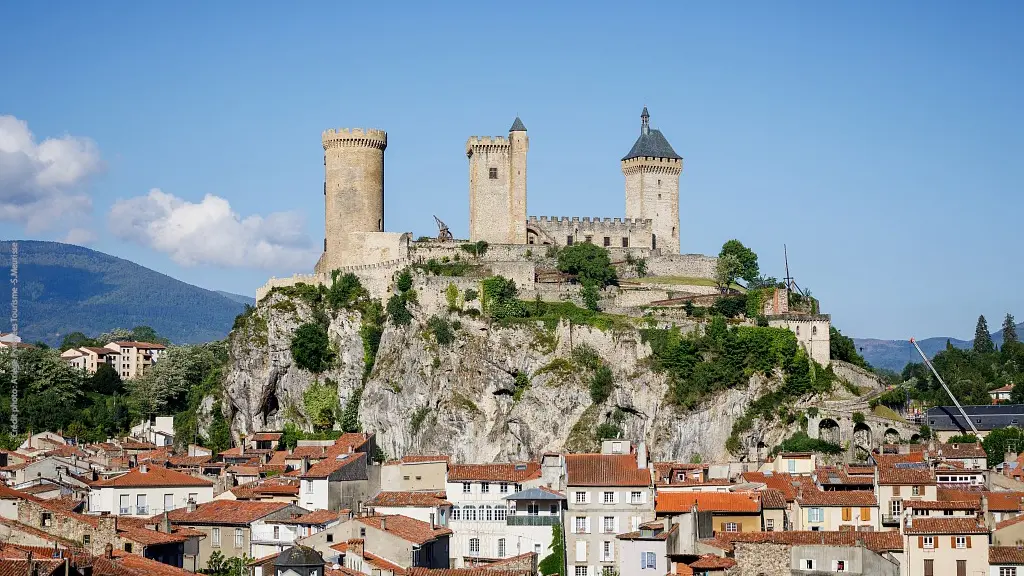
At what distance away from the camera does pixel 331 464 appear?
229 feet

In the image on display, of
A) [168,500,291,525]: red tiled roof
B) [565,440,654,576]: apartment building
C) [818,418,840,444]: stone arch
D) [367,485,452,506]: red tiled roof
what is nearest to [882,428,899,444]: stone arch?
[818,418,840,444]: stone arch

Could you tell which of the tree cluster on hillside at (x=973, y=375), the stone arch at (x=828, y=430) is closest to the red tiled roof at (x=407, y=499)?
the stone arch at (x=828, y=430)

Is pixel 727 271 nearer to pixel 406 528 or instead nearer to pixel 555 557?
pixel 555 557

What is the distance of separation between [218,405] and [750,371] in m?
35.9

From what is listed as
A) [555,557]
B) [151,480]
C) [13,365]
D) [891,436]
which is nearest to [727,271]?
[891,436]

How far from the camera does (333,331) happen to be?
10625cm

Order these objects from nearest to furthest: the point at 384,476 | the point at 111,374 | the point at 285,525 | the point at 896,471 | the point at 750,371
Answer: the point at 285,525
the point at 896,471
the point at 384,476
the point at 750,371
the point at 111,374

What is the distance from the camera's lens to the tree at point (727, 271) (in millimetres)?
108375

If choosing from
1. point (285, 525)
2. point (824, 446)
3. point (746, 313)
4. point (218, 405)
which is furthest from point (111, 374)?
point (285, 525)

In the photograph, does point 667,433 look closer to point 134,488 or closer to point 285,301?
point 285,301

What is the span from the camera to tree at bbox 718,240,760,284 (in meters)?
110

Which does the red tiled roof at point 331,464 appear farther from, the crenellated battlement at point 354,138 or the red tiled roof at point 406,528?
the crenellated battlement at point 354,138

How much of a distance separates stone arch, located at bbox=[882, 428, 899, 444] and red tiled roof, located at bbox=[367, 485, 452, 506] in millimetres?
32859

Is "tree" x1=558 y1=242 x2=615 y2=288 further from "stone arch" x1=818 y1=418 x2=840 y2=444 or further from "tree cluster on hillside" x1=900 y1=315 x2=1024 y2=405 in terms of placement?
"tree cluster on hillside" x1=900 y1=315 x2=1024 y2=405
